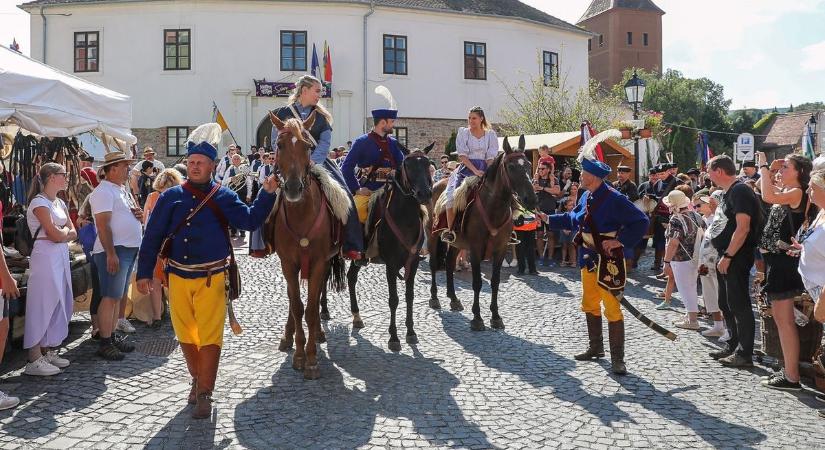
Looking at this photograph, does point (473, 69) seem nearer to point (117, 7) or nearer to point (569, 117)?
point (569, 117)

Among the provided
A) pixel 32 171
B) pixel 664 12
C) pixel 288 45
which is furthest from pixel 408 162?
pixel 664 12

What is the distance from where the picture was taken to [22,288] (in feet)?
22.6

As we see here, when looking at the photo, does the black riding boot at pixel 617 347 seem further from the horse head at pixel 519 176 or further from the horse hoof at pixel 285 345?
the horse hoof at pixel 285 345

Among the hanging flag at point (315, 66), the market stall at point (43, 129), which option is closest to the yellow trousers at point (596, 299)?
the market stall at point (43, 129)

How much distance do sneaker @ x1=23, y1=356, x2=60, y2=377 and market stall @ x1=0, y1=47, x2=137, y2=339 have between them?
23.0 inches

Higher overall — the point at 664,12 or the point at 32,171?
the point at 664,12

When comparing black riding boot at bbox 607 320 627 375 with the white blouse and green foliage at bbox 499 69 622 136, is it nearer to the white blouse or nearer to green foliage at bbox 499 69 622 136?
the white blouse

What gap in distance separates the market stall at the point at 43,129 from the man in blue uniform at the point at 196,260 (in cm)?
233

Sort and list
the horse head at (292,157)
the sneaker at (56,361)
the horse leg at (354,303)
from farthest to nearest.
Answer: the horse leg at (354,303)
the sneaker at (56,361)
the horse head at (292,157)

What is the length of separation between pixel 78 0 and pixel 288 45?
376 inches

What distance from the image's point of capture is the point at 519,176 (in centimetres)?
774

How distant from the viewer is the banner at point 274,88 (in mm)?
30516

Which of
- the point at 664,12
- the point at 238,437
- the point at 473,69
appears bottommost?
the point at 238,437

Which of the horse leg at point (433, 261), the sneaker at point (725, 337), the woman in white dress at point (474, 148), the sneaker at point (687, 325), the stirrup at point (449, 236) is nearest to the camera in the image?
the sneaker at point (725, 337)
